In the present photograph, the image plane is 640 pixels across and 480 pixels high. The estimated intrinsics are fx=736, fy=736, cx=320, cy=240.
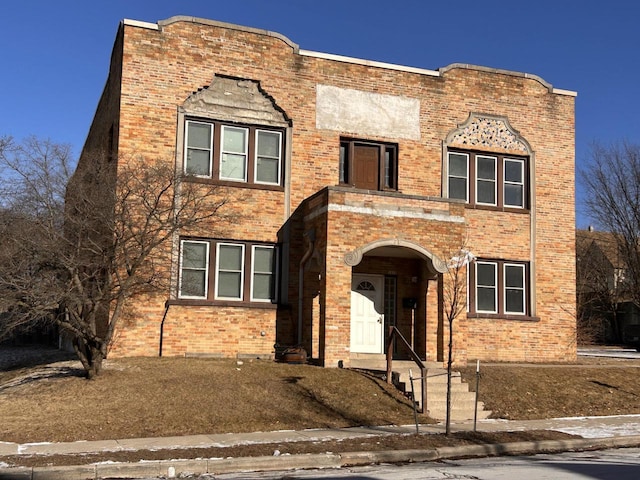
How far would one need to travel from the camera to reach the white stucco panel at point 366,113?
66.1ft

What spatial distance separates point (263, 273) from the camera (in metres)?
19.3

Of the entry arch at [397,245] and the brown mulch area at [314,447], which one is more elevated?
the entry arch at [397,245]

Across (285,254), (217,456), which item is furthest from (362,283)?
(217,456)

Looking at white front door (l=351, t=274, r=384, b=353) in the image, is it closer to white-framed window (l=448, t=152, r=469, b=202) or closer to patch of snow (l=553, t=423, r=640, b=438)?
white-framed window (l=448, t=152, r=469, b=202)

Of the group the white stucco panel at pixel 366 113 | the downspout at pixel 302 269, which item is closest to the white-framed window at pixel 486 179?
the white stucco panel at pixel 366 113

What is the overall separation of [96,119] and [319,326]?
11.4 meters

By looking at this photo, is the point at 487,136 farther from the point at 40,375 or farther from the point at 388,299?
the point at 40,375

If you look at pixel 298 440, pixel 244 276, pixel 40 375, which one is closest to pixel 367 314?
pixel 244 276

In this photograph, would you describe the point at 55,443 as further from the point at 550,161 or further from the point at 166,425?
the point at 550,161

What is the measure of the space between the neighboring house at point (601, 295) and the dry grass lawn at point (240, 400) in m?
18.8

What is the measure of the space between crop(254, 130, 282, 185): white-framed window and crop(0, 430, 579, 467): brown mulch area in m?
9.05

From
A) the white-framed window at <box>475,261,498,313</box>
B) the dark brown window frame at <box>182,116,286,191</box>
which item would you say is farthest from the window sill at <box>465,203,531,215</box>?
the dark brown window frame at <box>182,116,286,191</box>

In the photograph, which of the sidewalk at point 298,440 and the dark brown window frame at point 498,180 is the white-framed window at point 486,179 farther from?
the sidewalk at point 298,440

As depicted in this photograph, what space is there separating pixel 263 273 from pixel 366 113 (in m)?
5.32
